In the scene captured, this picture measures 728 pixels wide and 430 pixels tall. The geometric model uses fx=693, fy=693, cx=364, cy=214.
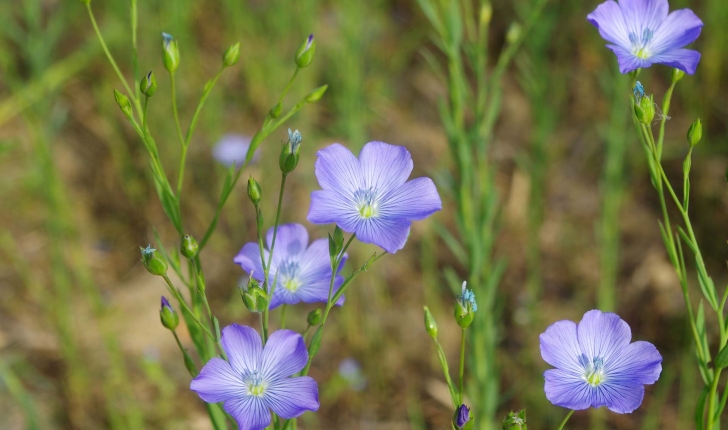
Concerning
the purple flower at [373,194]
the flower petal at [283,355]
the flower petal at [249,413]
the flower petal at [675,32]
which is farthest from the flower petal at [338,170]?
the flower petal at [675,32]

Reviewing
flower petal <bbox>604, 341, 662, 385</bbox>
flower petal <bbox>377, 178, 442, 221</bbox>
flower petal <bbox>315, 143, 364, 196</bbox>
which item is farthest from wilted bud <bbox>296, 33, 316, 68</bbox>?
flower petal <bbox>604, 341, 662, 385</bbox>

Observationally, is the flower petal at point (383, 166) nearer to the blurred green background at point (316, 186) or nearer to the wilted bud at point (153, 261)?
the wilted bud at point (153, 261)

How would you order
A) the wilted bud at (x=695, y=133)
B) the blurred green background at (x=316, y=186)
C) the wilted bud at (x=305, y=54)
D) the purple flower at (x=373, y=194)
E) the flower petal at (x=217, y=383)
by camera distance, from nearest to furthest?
the flower petal at (x=217, y=383) → the purple flower at (x=373, y=194) → the wilted bud at (x=695, y=133) → the wilted bud at (x=305, y=54) → the blurred green background at (x=316, y=186)

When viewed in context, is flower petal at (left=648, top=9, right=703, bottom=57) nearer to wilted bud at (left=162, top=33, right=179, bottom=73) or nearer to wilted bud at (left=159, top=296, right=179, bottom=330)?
wilted bud at (left=162, top=33, right=179, bottom=73)

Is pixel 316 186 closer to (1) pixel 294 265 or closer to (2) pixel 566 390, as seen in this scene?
(1) pixel 294 265

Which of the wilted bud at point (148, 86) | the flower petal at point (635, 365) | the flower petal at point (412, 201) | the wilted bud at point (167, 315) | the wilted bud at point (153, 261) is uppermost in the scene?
the wilted bud at point (148, 86)

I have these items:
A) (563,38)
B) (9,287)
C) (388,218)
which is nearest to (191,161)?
(9,287)
